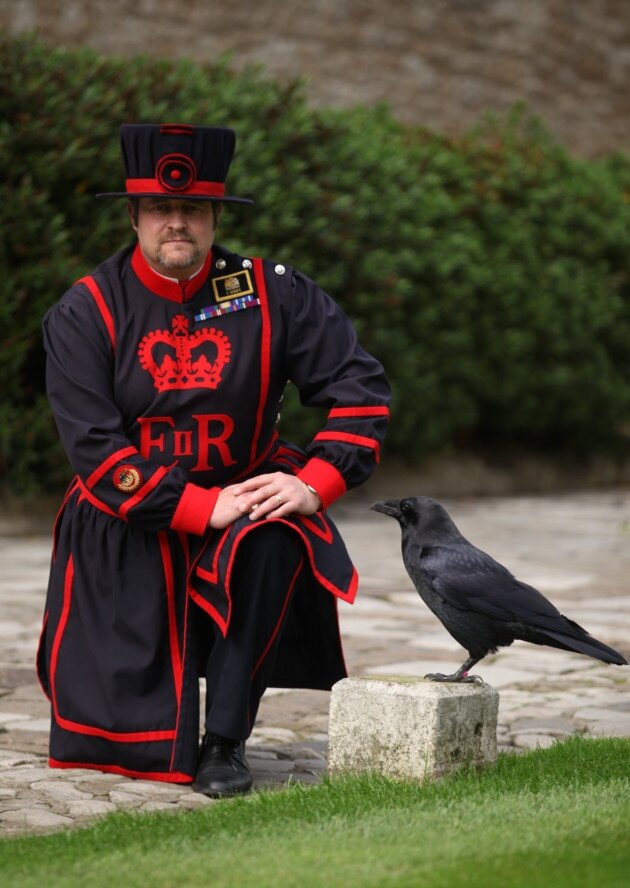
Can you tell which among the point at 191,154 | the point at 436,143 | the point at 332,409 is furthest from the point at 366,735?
the point at 436,143

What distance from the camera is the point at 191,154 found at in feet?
13.2

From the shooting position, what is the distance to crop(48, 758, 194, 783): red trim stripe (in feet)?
13.0

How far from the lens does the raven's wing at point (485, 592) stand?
12.5 feet

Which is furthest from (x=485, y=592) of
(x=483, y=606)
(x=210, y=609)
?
(x=210, y=609)

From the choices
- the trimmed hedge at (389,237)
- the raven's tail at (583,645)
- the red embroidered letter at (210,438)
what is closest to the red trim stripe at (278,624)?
the red embroidered letter at (210,438)

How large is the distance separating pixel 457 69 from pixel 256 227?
686cm

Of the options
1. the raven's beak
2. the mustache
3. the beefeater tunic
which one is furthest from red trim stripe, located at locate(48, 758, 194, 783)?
the mustache

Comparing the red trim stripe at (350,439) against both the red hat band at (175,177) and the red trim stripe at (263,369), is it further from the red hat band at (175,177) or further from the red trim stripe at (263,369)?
the red hat band at (175,177)

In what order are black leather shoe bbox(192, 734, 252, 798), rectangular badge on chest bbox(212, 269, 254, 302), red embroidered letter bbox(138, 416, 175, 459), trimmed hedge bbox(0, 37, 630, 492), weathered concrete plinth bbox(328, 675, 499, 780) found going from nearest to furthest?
weathered concrete plinth bbox(328, 675, 499, 780) < black leather shoe bbox(192, 734, 252, 798) < red embroidered letter bbox(138, 416, 175, 459) < rectangular badge on chest bbox(212, 269, 254, 302) < trimmed hedge bbox(0, 37, 630, 492)

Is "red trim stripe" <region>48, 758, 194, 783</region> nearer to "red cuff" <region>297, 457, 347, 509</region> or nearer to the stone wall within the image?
"red cuff" <region>297, 457, 347, 509</region>

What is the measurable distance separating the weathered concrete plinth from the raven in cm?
11

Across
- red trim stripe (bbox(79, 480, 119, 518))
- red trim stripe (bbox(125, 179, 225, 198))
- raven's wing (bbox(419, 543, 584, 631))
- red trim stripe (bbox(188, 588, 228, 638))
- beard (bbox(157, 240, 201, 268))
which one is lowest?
red trim stripe (bbox(188, 588, 228, 638))

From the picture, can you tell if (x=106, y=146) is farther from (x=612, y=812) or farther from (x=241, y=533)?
(x=612, y=812)

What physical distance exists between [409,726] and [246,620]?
1.64 ft
